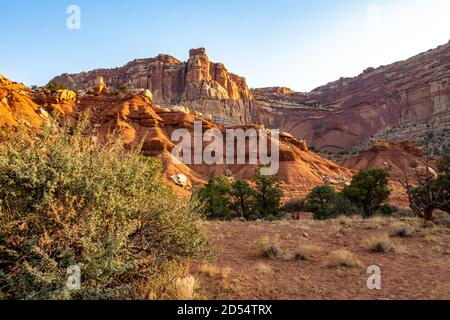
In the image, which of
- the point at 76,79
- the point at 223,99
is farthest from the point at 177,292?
the point at 76,79

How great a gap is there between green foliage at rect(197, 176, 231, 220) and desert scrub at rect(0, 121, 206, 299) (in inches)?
813

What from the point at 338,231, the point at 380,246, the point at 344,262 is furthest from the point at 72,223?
the point at 338,231

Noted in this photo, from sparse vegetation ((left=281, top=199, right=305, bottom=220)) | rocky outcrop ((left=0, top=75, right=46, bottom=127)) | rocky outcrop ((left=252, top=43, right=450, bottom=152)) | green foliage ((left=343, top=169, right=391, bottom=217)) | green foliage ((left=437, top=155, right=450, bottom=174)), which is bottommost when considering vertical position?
sparse vegetation ((left=281, top=199, right=305, bottom=220))

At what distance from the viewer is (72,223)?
4.79 metres

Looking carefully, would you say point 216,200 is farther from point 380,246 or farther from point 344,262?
point 344,262

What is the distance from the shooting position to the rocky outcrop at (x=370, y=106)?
10950 cm

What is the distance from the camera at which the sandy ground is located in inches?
239

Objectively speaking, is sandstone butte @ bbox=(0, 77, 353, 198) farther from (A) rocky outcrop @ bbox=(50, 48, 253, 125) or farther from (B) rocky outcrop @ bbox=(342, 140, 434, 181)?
(A) rocky outcrop @ bbox=(50, 48, 253, 125)

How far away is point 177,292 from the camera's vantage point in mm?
5117

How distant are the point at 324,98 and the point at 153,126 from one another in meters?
117

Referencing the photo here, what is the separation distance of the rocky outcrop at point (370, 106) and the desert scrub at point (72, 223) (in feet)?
333

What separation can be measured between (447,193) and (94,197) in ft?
87.9

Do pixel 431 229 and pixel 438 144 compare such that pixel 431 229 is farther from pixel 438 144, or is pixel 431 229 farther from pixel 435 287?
pixel 438 144

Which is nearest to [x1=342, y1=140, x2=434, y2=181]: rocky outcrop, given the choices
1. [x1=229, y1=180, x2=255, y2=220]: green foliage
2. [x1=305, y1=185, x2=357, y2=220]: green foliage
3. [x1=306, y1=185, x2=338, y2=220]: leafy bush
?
[x1=306, y1=185, x2=338, y2=220]: leafy bush
